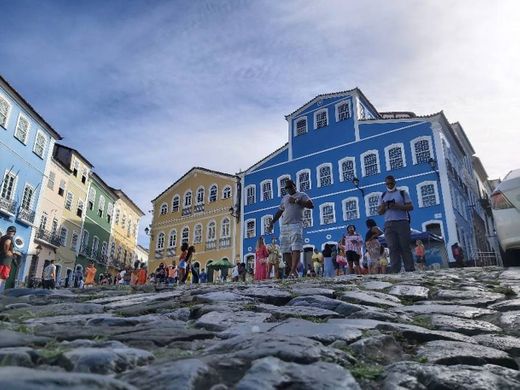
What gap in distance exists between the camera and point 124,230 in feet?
158

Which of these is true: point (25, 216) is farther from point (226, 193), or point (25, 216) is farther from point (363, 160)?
point (363, 160)

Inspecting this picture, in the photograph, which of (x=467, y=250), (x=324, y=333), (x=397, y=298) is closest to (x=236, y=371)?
(x=324, y=333)

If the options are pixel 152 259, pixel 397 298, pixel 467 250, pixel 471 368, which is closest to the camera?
pixel 471 368

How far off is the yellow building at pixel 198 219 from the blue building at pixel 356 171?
1607 mm

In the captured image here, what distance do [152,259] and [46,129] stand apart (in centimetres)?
1465

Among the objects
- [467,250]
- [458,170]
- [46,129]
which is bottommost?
[467,250]

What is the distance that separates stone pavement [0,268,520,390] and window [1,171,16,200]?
25.5 metres

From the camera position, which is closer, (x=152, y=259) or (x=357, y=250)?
(x=357, y=250)

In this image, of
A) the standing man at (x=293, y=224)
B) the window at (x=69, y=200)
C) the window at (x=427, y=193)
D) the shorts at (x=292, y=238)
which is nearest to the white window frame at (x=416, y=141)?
the window at (x=427, y=193)

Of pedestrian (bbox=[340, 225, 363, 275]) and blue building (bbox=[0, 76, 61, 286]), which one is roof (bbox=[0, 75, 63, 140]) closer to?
blue building (bbox=[0, 76, 61, 286])

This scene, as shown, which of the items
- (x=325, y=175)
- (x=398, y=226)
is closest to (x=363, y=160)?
(x=325, y=175)

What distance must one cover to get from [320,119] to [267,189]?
Result: 640 cm

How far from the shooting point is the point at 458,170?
32625 millimetres

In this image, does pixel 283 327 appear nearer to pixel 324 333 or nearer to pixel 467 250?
pixel 324 333
